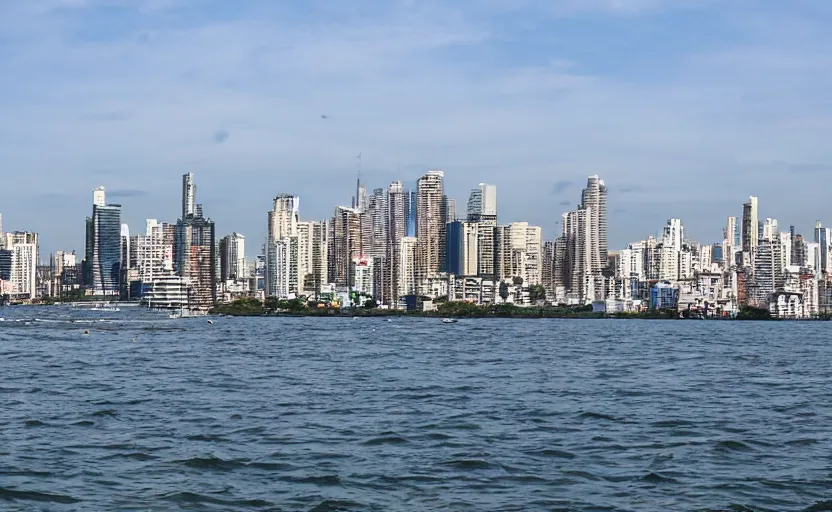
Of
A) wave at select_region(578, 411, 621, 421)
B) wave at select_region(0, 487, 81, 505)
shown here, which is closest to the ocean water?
wave at select_region(0, 487, 81, 505)

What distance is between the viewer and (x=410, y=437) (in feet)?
88.3

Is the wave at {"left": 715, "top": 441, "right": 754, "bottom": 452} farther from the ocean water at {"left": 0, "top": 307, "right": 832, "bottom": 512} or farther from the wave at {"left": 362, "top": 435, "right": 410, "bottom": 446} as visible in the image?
the wave at {"left": 362, "top": 435, "right": 410, "bottom": 446}

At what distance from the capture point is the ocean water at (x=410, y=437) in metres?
20.0

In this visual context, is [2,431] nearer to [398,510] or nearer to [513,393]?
[398,510]

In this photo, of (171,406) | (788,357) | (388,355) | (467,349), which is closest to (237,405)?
(171,406)

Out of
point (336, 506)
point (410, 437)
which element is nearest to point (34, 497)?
point (336, 506)

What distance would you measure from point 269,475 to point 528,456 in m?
5.80

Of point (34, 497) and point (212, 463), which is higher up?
point (212, 463)

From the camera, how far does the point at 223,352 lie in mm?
62688

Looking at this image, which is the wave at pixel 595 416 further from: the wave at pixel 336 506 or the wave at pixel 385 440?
the wave at pixel 336 506

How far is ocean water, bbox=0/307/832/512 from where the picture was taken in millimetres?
20031

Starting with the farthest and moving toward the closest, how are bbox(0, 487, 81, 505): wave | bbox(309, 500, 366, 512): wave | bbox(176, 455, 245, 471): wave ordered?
bbox(176, 455, 245, 471): wave
bbox(0, 487, 81, 505): wave
bbox(309, 500, 366, 512): wave

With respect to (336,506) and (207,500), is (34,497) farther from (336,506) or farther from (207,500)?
(336,506)

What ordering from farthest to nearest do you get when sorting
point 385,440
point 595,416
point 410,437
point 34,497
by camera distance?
point 595,416 → point 410,437 → point 385,440 → point 34,497
